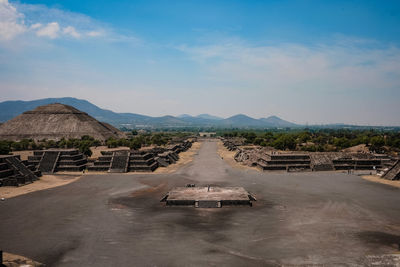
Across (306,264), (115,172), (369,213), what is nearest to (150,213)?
(306,264)

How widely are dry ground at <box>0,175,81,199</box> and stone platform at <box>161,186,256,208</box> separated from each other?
24472mm

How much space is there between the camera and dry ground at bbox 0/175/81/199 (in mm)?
44000

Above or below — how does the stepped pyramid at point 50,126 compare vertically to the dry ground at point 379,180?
above

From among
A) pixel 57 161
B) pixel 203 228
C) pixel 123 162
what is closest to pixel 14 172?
pixel 57 161

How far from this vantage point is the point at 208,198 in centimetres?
3809

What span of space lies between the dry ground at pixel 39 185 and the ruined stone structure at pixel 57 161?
5.68 meters

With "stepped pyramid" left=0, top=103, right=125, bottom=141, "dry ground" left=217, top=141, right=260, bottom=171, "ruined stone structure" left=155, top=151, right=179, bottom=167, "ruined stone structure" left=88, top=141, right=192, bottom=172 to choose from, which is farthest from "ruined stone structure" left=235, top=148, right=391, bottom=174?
"stepped pyramid" left=0, top=103, right=125, bottom=141

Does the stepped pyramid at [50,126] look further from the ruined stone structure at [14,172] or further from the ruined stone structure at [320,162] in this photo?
the ruined stone structure at [320,162]

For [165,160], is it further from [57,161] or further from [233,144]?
[233,144]

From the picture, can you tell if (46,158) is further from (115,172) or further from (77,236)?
(77,236)

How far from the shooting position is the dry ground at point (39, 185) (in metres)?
44.0

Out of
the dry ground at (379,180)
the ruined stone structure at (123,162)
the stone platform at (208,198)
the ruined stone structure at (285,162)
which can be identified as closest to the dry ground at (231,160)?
the ruined stone structure at (285,162)

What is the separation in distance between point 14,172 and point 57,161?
45.2ft

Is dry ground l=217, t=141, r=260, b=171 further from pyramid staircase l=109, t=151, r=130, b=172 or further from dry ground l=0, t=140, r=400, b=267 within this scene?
pyramid staircase l=109, t=151, r=130, b=172
